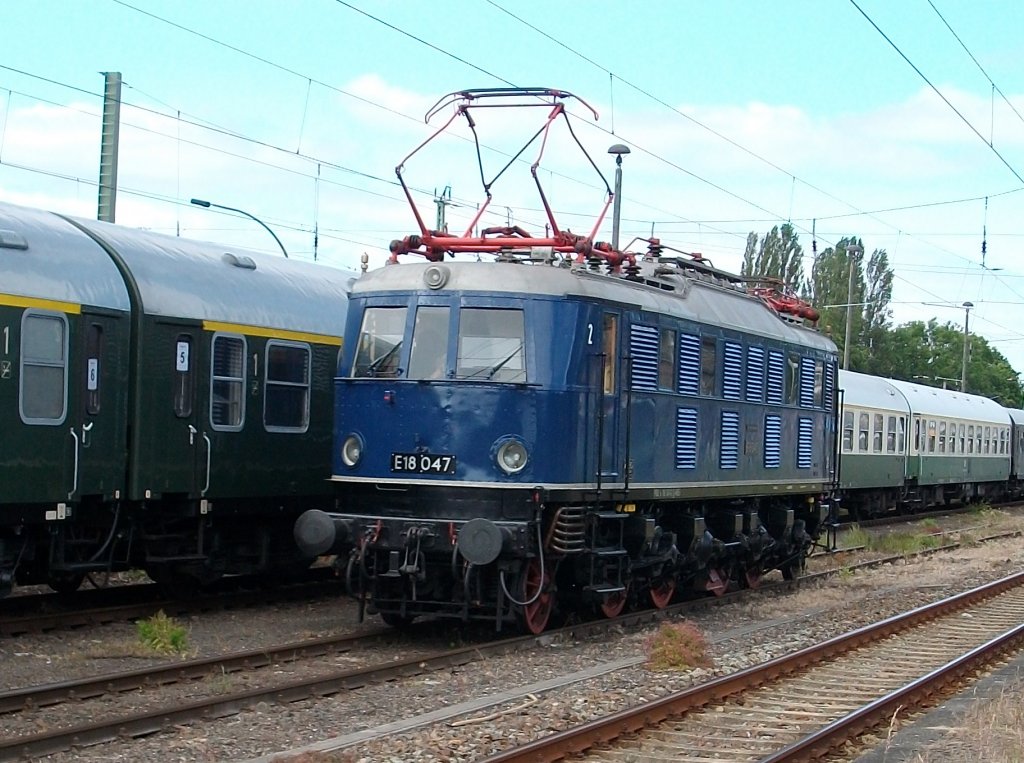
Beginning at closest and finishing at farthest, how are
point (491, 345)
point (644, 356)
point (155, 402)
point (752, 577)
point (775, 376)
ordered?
point (491, 345) < point (155, 402) < point (644, 356) < point (775, 376) < point (752, 577)

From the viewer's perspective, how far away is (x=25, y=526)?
12617mm

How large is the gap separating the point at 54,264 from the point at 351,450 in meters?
3.17

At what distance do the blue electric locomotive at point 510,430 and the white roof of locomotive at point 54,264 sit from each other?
2.33 metres

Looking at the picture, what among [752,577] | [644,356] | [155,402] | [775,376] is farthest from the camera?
[752,577]

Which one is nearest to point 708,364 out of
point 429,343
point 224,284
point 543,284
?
point 543,284

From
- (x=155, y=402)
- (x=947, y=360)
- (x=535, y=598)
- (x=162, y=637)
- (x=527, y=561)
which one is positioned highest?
(x=947, y=360)

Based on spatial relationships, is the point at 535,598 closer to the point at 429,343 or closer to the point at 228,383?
the point at 429,343

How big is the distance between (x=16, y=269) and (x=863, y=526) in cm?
2419

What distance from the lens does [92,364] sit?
41.9ft

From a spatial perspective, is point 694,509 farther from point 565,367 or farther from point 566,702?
point 566,702

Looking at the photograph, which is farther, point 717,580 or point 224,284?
point 717,580

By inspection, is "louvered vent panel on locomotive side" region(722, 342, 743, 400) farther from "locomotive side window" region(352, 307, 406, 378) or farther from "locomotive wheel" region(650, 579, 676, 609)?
"locomotive side window" region(352, 307, 406, 378)

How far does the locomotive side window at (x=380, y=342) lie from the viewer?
515 inches

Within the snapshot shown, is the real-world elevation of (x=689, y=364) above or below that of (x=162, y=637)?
above
